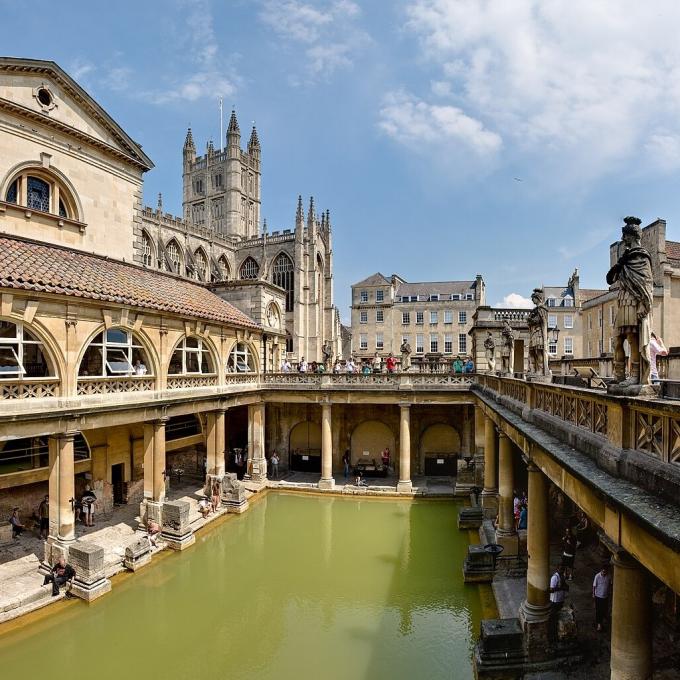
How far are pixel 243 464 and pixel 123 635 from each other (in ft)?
57.6

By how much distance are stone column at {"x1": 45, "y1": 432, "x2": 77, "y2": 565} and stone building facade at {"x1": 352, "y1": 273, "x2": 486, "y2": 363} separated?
45991mm

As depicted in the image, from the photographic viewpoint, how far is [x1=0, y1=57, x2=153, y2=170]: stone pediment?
735 inches

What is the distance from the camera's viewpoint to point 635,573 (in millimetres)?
5695

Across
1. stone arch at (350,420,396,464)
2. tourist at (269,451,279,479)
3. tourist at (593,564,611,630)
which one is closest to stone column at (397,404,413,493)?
stone arch at (350,420,396,464)

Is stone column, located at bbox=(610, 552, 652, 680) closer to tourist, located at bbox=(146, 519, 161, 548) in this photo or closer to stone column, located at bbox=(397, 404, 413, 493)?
tourist, located at bbox=(146, 519, 161, 548)

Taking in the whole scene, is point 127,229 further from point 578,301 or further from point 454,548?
point 578,301

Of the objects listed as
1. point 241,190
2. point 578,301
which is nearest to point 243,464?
point 578,301

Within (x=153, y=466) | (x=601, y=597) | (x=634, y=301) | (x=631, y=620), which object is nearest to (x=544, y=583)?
(x=601, y=597)

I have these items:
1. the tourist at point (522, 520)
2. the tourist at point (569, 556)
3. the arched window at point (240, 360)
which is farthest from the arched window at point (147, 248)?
the tourist at point (569, 556)

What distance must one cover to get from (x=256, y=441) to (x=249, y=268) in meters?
42.4

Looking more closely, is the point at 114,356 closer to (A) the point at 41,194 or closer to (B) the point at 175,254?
(A) the point at 41,194

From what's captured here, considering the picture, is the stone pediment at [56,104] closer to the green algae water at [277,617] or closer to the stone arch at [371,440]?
the green algae water at [277,617]

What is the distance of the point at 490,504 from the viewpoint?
20047mm

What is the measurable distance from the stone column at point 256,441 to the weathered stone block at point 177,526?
8.62 metres
